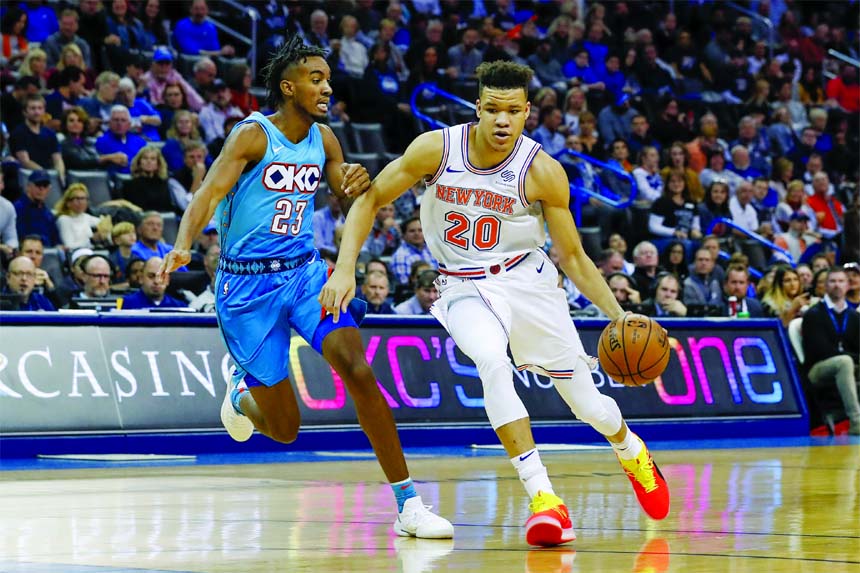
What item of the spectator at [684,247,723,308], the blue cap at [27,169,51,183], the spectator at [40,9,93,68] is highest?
the spectator at [40,9,93,68]

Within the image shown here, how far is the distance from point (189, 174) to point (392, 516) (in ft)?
29.4

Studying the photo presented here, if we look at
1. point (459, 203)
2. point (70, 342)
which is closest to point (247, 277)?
point (459, 203)

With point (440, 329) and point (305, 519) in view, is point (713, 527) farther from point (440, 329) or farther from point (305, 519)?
point (440, 329)

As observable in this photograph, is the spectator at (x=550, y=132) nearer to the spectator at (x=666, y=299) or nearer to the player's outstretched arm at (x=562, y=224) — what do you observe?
the spectator at (x=666, y=299)

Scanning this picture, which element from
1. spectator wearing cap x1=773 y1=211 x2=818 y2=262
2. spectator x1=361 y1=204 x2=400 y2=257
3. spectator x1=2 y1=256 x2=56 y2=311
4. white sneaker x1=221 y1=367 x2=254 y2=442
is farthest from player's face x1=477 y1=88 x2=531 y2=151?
spectator wearing cap x1=773 y1=211 x2=818 y2=262

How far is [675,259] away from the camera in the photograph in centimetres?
1744

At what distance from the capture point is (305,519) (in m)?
7.39

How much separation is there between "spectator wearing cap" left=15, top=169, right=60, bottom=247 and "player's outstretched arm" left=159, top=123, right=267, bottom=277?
7.50 metres

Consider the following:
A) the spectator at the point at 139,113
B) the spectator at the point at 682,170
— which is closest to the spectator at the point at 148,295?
the spectator at the point at 139,113

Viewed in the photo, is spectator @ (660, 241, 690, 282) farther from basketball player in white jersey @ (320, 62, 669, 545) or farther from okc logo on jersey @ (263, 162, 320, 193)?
okc logo on jersey @ (263, 162, 320, 193)

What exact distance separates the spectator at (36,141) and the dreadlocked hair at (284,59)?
27.0ft

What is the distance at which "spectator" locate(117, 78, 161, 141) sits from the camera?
16281 millimetres

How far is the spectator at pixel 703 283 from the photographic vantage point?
16.7 m

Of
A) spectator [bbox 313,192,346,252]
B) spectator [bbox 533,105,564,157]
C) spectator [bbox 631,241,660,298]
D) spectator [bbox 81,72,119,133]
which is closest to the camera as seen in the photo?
spectator [bbox 313,192,346,252]
